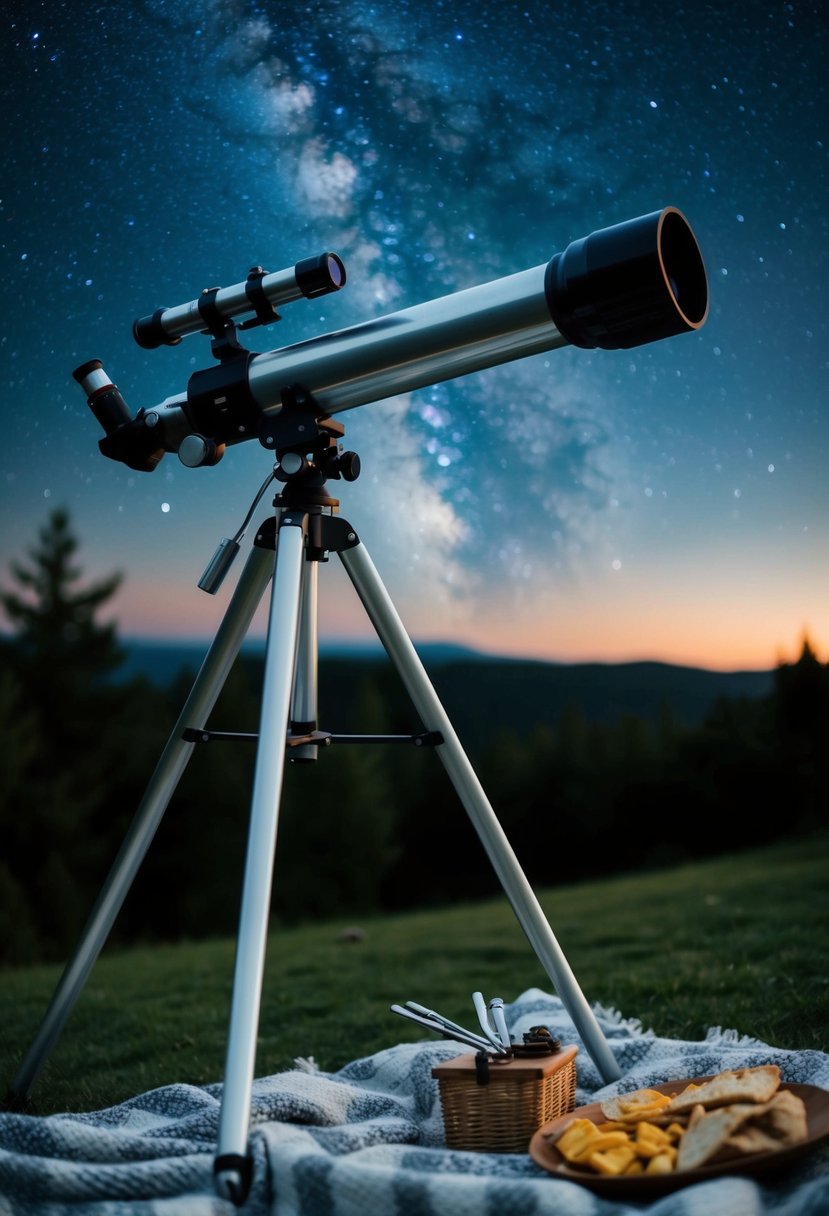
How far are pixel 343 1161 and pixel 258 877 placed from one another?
53cm

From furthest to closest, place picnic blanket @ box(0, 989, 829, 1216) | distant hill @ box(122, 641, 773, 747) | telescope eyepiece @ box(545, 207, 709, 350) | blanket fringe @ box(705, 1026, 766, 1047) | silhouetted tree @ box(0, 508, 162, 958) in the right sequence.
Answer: silhouetted tree @ box(0, 508, 162, 958)
distant hill @ box(122, 641, 773, 747)
blanket fringe @ box(705, 1026, 766, 1047)
telescope eyepiece @ box(545, 207, 709, 350)
picnic blanket @ box(0, 989, 829, 1216)

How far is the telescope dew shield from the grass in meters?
2.07

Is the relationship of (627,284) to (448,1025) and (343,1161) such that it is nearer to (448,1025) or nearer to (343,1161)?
(448,1025)

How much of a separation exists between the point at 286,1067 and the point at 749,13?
682 centimetres

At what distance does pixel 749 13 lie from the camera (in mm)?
6461

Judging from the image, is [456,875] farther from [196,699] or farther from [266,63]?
[196,699]

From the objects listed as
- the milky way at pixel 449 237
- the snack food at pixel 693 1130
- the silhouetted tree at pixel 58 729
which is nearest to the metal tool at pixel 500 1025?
the snack food at pixel 693 1130

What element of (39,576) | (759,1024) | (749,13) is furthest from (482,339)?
(39,576)

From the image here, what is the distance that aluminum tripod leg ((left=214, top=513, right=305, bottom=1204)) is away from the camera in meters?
1.49

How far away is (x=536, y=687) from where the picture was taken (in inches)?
505

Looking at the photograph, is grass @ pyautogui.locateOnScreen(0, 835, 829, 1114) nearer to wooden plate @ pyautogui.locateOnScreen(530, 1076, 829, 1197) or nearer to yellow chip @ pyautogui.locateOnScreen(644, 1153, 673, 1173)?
wooden plate @ pyautogui.locateOnScreen(530, 1076, 829, 1197)

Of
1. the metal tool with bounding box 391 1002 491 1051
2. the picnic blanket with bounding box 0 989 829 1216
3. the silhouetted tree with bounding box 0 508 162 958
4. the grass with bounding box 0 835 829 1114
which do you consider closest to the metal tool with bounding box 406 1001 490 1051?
the metal tool with bounding box 391 1002 491 1051

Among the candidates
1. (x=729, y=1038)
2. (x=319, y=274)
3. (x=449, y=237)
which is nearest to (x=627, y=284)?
(x=319, y=274)

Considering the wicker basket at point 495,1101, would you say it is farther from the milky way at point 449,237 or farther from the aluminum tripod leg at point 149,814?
the milky way at point 449,237
